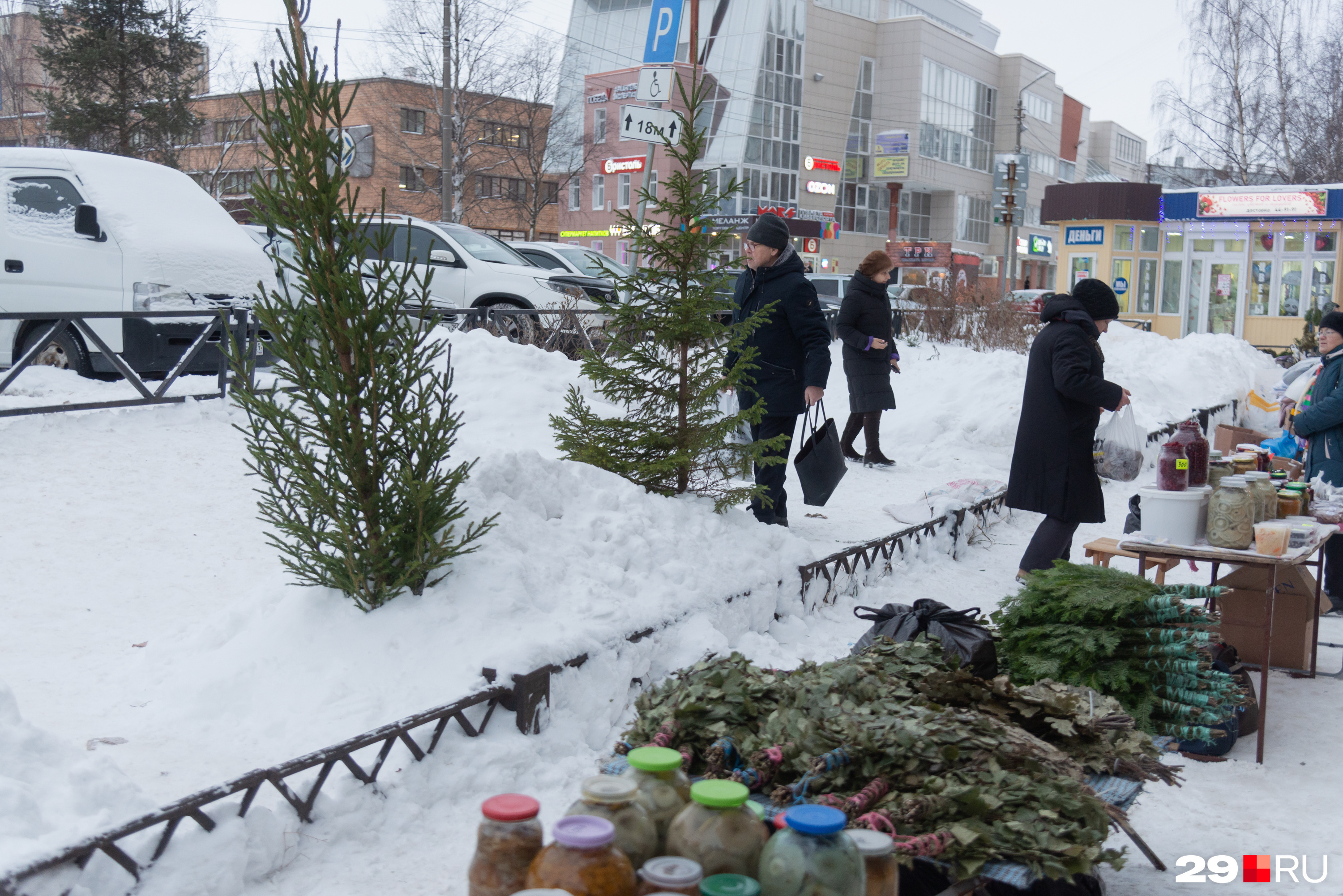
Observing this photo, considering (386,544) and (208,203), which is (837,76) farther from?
(386,544)

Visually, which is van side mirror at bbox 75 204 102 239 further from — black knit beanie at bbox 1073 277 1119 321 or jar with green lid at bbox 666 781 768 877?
jar with green lid at bbox 666 781 768 877

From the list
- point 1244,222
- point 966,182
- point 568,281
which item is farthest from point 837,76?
point 568,281

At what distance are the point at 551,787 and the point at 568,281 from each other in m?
10.2

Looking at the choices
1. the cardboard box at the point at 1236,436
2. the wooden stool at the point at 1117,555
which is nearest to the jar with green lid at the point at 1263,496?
the wooden stool at the point at 1117,555

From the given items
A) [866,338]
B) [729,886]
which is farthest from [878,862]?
[866,338]

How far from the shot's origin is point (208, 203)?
32.0 ft

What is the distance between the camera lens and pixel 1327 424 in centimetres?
602

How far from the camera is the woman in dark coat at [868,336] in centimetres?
901

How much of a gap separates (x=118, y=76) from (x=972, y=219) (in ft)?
163

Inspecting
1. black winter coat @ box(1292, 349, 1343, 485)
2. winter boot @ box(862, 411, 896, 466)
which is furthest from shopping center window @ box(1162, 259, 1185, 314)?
black winter coat @ box(1292, 349, 1343, 485)

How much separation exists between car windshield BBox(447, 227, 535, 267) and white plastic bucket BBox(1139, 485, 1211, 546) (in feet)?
32.3

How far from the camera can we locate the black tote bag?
598cm

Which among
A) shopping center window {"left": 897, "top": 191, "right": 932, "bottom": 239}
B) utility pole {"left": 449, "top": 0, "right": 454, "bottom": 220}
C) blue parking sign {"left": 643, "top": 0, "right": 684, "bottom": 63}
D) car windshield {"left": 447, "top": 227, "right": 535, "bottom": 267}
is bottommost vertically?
car windshield {"left": 447, "top": 227, "right": 535, "bottom": 267}

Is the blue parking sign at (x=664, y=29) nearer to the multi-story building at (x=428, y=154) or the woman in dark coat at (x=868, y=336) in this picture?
the woman in dark coat at (x=868, y=336)
